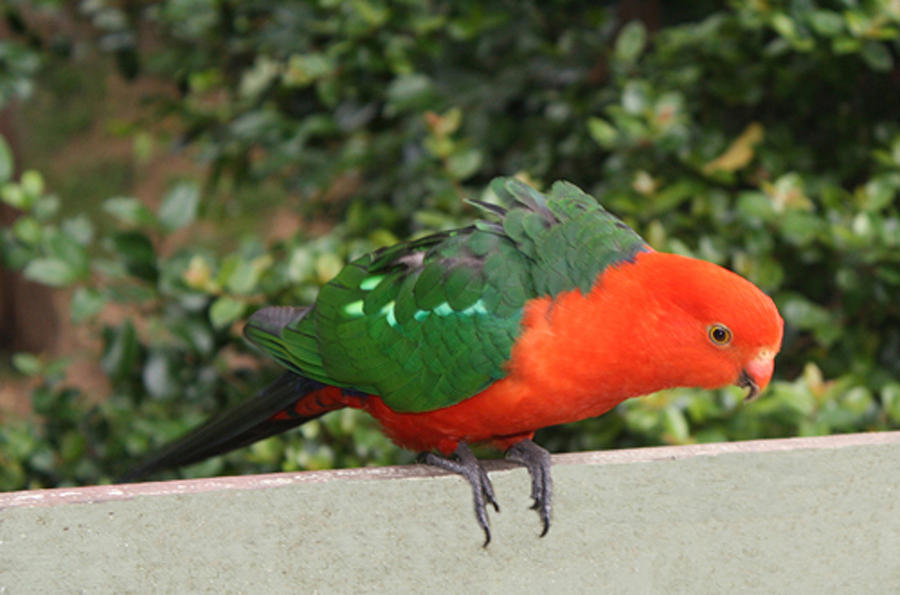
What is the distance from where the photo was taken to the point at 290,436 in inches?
75.0

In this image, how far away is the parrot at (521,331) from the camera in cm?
124

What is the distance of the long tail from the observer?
157cm

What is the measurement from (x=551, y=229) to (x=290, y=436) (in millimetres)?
848

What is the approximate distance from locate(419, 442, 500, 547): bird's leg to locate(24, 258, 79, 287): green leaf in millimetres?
868

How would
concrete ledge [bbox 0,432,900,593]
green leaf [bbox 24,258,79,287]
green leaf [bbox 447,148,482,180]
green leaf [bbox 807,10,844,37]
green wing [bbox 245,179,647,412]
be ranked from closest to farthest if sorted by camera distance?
1. concrete ledge [bbox 0,432,900,593]
2. green wing [bbox 245,179,647,412]
3. green leaf [bbox 24,258,79,287]
4. green leaf [bbox 807,10,844,37]
5. green leaf [bbox 447,148,482,180]

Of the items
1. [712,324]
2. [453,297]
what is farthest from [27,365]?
[712,324]

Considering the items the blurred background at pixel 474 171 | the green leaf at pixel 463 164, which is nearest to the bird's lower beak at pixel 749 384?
the blurred background at pixel 474 171

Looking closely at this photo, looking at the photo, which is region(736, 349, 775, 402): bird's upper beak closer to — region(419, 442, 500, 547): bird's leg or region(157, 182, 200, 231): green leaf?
region(419, 442, 500, 547): bird's leg

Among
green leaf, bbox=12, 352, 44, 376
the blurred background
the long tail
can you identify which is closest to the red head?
the blurred background

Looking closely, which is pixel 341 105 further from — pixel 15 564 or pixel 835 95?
pixel 15 564

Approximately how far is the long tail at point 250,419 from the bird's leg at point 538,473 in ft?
1.16

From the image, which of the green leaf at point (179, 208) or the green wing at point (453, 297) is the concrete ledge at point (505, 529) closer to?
the green wing at point (453, 297)

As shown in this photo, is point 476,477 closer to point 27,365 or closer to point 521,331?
point 521,331

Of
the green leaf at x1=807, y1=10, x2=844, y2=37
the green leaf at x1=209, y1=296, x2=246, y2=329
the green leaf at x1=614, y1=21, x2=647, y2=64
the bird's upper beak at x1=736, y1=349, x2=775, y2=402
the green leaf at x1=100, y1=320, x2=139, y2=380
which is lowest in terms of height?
the green leaf at x1=100, y1=320, x2=139, y2=380
